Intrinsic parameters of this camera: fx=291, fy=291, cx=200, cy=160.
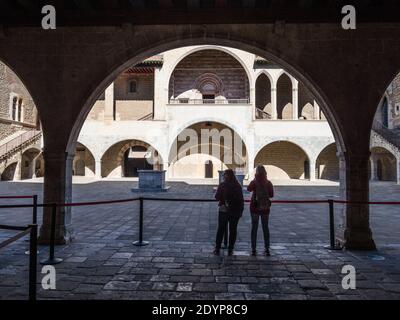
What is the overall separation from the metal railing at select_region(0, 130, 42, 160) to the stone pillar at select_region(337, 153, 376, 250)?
80.6 ft

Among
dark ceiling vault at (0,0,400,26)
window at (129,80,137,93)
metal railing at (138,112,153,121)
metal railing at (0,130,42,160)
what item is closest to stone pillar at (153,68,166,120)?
metal railing at (138,112,153,121)

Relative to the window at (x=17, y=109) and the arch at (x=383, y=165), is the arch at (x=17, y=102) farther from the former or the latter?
the arch at (x=383, y=165)

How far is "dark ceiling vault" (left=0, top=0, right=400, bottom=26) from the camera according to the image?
5.16 meters

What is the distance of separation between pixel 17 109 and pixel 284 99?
25266 mm

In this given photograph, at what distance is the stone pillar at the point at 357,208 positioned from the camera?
5336mm

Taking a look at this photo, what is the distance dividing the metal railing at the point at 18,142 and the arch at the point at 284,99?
899 inches

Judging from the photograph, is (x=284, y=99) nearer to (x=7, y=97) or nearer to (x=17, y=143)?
(x=17, y=143)

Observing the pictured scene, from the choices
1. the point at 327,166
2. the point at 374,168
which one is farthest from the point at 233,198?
A: the point at 374,168

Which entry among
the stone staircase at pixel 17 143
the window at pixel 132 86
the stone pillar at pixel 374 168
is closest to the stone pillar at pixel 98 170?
the stone staircase at pixel 17 143

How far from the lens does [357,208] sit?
5.38 metres

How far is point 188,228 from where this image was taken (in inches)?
285
